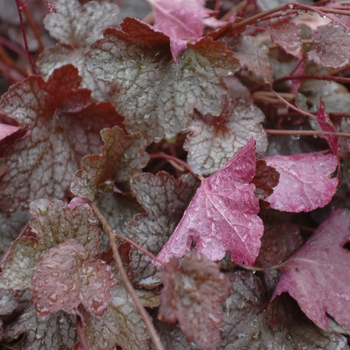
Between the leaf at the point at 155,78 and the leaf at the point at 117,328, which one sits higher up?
the leaf at the point at 155,78

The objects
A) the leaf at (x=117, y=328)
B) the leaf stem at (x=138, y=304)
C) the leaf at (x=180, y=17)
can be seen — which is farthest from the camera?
the leaf at (x=180, y=17)

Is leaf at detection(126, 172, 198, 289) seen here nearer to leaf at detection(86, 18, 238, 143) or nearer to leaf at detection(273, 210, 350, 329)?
leaf at detection(86, 18, 238, 143)

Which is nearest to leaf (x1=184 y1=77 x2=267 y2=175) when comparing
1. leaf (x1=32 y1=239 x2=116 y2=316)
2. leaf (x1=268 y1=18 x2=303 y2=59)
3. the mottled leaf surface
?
the mottled leaf surface

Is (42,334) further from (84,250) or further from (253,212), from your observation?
(253,212)

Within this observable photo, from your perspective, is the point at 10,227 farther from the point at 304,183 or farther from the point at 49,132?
the point at 304,183

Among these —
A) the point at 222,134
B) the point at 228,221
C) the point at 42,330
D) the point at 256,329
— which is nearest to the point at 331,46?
the point at 222,134

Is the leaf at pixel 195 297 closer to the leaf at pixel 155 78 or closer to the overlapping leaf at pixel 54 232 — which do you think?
the overlapping leaf at pixel 54 232

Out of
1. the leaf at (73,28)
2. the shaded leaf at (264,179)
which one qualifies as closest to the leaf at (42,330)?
the shaded leaf at (264,179)

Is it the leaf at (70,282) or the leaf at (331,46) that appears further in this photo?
the leaf at (331,46)
